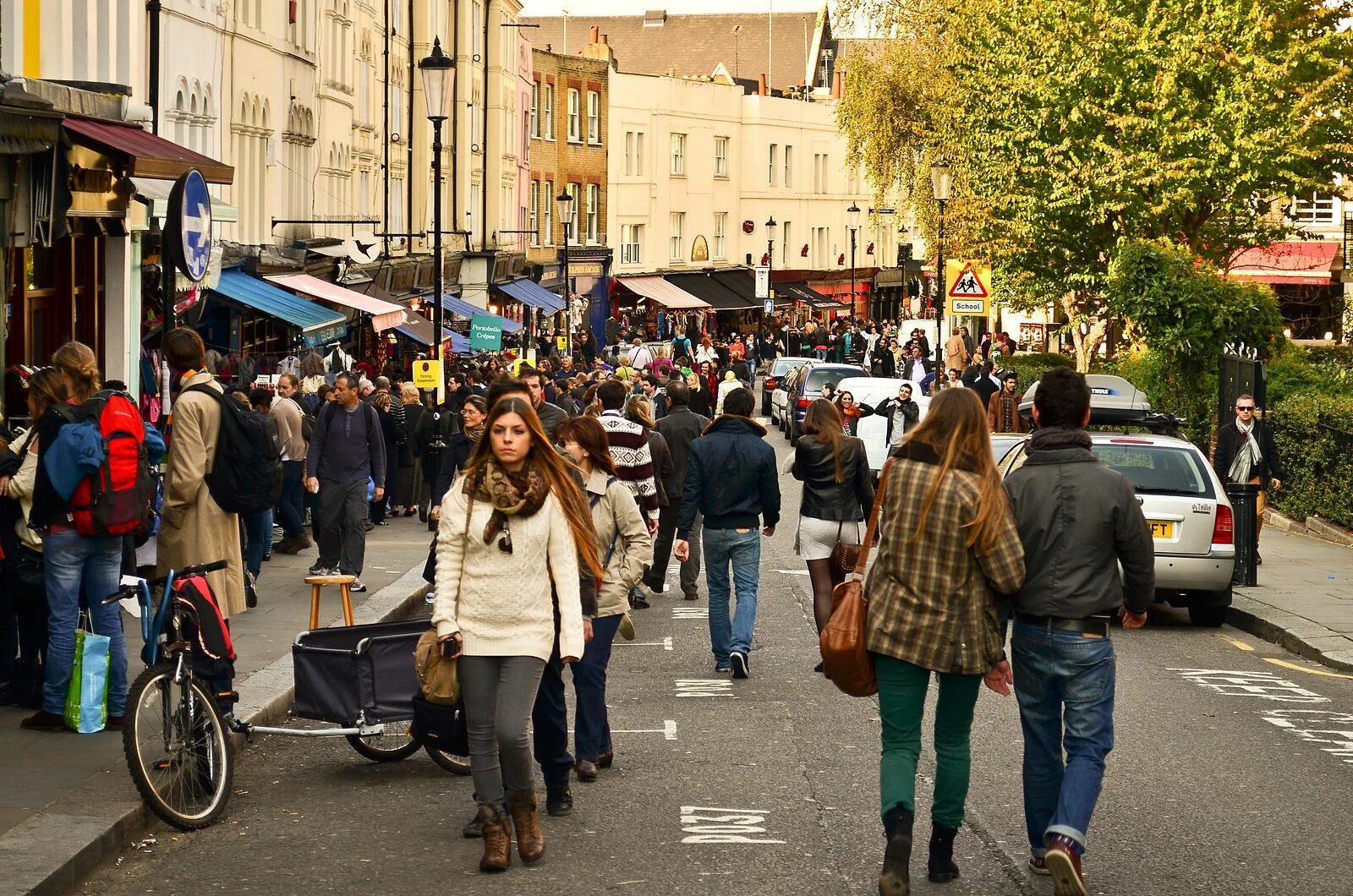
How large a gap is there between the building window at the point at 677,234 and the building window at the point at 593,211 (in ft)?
20.5

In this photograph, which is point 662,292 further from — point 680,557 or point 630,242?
point 680,557

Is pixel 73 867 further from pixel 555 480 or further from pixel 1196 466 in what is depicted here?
pixel 1196 466

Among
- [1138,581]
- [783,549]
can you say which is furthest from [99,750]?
[783,549]

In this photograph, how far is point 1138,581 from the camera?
700cm

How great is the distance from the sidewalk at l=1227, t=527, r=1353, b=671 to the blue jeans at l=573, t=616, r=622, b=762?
6475 millimetres

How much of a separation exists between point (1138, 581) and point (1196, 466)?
8821 millimetres

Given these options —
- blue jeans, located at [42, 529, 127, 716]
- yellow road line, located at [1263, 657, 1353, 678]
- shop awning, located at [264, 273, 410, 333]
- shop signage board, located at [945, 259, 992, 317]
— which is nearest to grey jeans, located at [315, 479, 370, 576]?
blue jeans, located at [42, 529, 127, 716]

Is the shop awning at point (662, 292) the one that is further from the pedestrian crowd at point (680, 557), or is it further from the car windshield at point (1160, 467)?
the pedestrian crowd at point (680, 557)

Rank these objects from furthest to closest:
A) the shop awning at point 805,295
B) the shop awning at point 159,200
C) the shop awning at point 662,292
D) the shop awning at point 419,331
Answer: the shop awning at point 805,295, the shop awning at point 662,292, the shop awning at point 419,331, the shop awning at point 159,200

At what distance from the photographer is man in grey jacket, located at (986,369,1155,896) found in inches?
269

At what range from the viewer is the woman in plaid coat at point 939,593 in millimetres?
6785

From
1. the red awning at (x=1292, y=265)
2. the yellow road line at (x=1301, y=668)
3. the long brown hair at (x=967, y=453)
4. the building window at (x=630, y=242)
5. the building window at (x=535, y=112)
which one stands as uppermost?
the building window at (x=535, y=112)

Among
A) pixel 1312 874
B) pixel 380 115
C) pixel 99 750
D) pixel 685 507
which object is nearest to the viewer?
pixel 1312 874

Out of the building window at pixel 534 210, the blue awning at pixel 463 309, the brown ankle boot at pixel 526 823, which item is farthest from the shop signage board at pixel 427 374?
the building window at pixel 534 210
